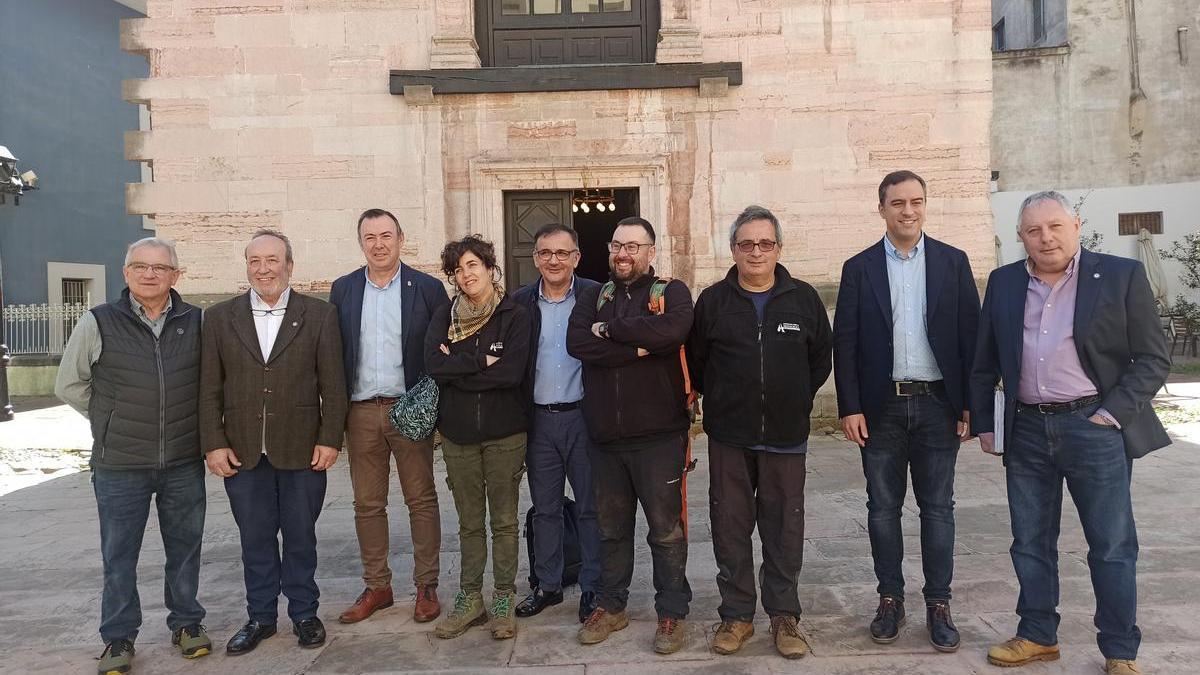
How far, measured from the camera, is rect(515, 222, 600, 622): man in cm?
393

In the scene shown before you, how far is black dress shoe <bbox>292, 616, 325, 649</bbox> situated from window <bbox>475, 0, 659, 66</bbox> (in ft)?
21.9

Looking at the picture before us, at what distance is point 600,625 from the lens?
365 centimetres

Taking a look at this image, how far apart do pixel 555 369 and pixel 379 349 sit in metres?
0.91

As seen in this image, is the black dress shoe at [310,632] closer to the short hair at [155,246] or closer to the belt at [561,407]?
the belt at [561,407]

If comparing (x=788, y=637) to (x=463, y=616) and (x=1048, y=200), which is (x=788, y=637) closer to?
(x=463, y=616)

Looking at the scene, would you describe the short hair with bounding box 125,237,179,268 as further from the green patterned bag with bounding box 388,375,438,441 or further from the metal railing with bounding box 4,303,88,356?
the metal railing with bounding box 4,303,88,356

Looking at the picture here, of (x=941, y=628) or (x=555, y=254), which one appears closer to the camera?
(x=941, y=628)

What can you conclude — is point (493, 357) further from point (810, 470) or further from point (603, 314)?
point (810, 470)

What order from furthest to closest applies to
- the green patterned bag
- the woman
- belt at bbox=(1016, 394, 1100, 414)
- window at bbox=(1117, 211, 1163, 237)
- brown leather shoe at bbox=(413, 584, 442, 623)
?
1. window at bbox=(1117, 211, 1163, 237)
2. brown leather shoe at bbox=(413, 584, 442, 623)
3. the green patterned bag
4. the woman
5. belt at bbox=(1016, 394, 1100, 414)

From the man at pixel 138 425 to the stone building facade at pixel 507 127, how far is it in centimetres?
484

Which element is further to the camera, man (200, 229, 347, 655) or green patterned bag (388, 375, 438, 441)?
green patterned bag (388, 375, 438, 441)

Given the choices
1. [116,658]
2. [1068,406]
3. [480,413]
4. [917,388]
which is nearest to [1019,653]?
[1068,406]

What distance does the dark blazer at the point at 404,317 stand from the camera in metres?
4.03

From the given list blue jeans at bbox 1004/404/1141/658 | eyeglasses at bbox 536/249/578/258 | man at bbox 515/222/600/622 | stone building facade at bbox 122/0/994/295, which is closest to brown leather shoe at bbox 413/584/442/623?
man at bbox 515/222/600/622
